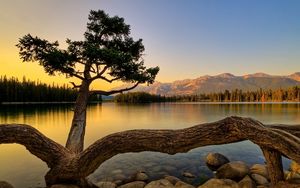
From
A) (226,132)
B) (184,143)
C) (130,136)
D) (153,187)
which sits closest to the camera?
(226,132)

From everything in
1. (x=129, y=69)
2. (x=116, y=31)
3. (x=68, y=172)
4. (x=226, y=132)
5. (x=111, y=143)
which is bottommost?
(x=68, y=172)

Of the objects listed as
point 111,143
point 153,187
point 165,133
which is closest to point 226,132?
point 165,133

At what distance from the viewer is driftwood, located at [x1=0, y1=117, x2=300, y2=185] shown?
20.7 ft

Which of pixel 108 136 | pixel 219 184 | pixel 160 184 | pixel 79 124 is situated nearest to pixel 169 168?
pixel 160 184

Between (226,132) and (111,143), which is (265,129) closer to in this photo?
(226,132)

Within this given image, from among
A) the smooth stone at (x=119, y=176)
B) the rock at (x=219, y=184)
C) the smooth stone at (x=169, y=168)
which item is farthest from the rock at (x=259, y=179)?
the smooth stone at (x=119, y=176)

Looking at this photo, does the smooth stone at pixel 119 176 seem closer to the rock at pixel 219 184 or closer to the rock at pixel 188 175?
the rock at pixel 188 175

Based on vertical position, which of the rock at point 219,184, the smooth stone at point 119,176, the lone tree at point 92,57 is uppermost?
the lone tree at point 92,57

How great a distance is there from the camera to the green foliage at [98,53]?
11.6 metres

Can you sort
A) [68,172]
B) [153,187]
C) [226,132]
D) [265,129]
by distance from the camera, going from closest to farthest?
[265,129], [226,132], [68,172], [153,187]

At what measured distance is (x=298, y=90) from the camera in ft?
613

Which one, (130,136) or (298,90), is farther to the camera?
(298,90)

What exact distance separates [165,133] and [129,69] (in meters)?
5.66

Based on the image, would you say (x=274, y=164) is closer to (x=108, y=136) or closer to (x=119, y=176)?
(x=108, y=136)
